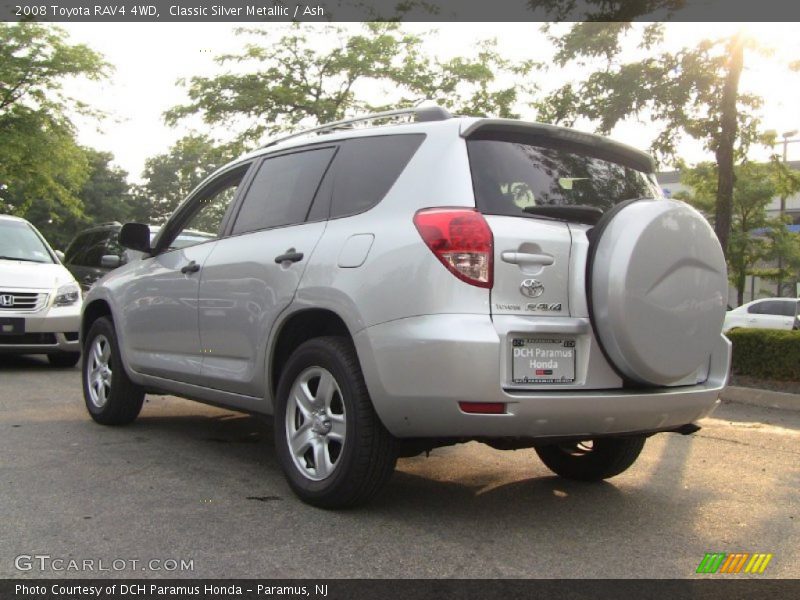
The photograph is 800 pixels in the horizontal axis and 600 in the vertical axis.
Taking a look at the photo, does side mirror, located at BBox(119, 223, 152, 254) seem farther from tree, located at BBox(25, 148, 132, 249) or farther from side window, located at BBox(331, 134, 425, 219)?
tree, located at BBox(25, 148, 132, 249)

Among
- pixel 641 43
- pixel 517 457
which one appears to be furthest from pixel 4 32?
pixel 517 457

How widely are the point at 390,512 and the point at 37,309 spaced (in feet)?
22.5

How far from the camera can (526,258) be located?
3527mm

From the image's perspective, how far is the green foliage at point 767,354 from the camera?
31.2 feet

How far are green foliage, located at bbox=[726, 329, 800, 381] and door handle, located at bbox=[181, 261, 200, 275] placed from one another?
6.88 metres

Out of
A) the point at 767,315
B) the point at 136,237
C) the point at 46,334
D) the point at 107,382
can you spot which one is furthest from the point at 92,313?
the point at 767,315

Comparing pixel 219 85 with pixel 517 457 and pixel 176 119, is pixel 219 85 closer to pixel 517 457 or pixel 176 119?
pixel 176 119

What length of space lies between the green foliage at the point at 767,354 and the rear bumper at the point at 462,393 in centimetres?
667

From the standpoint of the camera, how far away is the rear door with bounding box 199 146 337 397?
14.1 ft

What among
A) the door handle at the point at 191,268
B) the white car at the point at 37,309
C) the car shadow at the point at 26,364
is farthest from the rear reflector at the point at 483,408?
the car shadow at the point at 26,364

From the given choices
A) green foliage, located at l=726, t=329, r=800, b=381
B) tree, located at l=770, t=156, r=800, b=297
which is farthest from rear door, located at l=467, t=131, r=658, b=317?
tree, located at l=770, t=156, r=800, b=297

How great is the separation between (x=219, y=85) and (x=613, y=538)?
21.4 m

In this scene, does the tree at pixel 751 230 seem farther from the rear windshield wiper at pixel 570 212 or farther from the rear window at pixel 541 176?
the rear windshield wiper at pixel 570 212

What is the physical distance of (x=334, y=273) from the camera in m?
3.91
